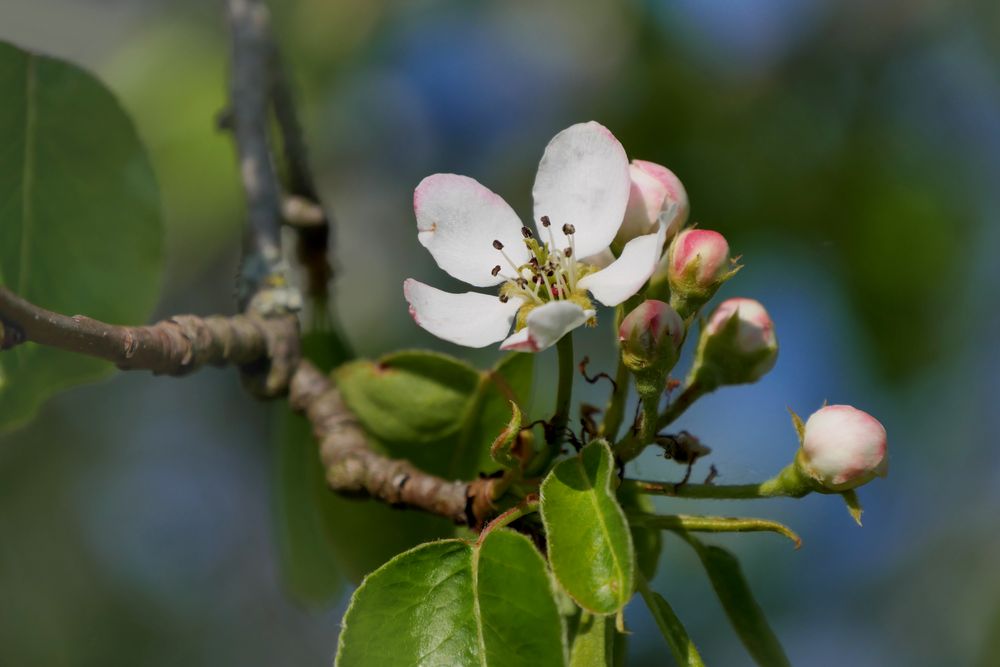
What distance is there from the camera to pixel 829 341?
2.98 m

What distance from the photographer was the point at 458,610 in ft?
3.62

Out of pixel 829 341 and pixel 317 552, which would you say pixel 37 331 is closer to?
pixel 317 552

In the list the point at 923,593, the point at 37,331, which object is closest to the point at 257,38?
the point at 37,331

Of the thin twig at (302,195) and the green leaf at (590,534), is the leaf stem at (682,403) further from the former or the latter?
the thin twig at (302,195)

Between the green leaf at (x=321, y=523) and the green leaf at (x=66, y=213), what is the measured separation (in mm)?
367

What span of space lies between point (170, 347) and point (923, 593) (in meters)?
2.95

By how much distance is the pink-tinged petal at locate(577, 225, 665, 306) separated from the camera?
1.15 m

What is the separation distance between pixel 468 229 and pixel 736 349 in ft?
1.25

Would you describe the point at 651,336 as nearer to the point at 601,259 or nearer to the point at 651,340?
the point at 651,340

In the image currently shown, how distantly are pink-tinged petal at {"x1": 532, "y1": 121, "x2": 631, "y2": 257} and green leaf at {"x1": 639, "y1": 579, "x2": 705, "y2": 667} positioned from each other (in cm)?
43

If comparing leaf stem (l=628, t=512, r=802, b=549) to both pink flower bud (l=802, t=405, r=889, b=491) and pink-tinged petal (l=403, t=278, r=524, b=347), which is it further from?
pink-tinged petal (l=403, t=278, r=524, b=347)

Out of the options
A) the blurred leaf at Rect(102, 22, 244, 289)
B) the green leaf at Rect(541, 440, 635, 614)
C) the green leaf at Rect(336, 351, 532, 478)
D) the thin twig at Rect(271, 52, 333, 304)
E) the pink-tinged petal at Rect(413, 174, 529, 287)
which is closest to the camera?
the green leaf at Rect(541, 440, 635, 614)

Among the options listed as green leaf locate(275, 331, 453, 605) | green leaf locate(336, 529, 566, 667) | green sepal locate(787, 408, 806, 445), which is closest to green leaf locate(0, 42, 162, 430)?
green leaf locate(275, 331, 453, 605)

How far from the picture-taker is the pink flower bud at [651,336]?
1142 millimetres
